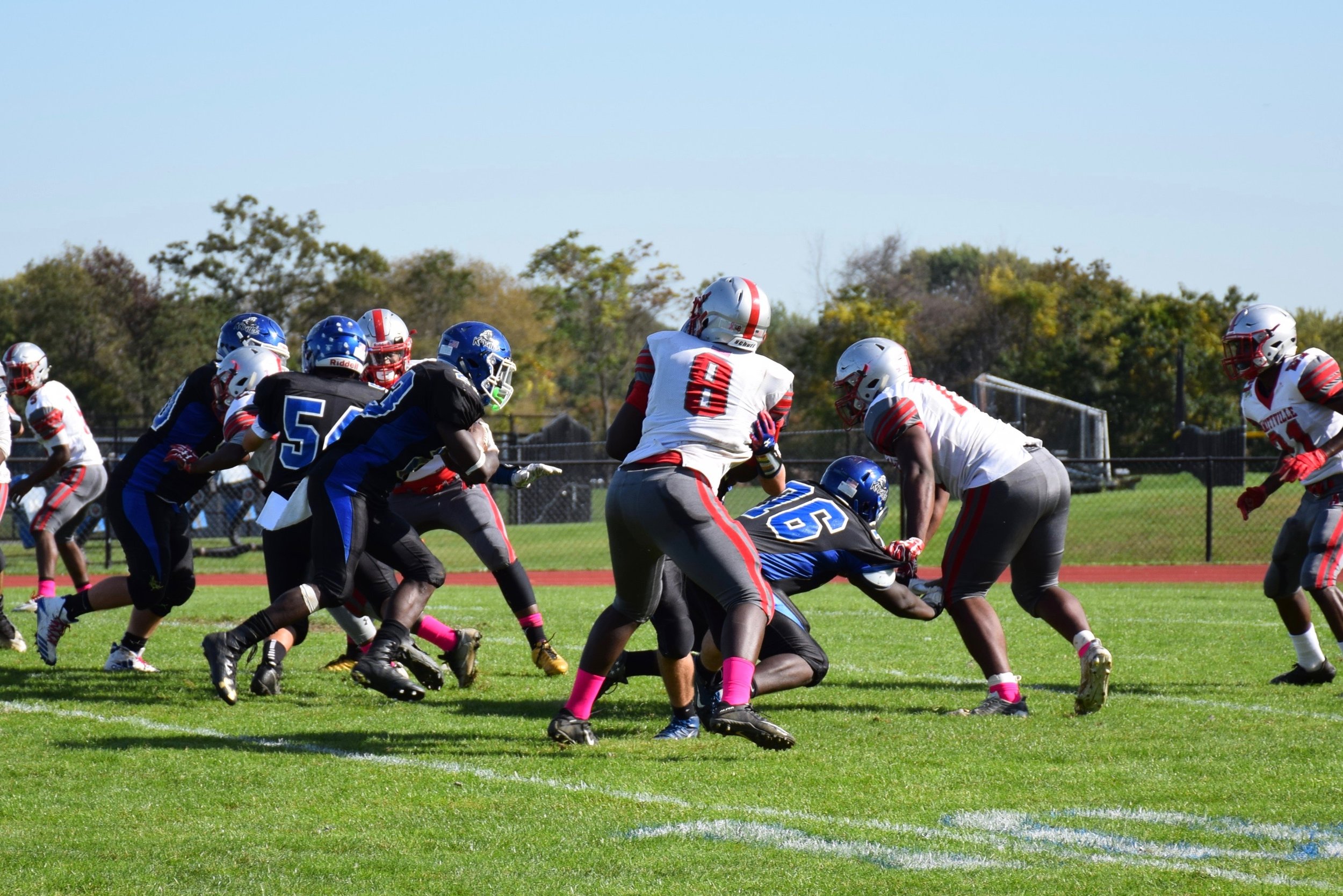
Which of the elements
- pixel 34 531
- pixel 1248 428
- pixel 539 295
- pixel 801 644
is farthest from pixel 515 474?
pixel 539 295

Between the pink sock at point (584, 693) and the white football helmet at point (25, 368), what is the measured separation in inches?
234

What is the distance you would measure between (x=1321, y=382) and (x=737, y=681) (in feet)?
12.2

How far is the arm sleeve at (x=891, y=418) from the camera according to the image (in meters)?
5.90

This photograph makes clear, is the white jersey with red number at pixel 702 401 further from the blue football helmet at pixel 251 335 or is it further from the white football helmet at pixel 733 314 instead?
the blue football helmet at pixel 251 335

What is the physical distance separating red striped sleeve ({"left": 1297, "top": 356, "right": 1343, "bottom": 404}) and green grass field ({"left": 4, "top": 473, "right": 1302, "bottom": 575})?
11274mm

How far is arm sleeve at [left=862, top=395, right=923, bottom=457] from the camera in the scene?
5.90 metres

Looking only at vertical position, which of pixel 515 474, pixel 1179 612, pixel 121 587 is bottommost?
pixel 1179 612

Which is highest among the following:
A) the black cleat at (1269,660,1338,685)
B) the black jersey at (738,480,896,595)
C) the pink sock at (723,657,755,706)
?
the black jersey at (738,480,896,595)

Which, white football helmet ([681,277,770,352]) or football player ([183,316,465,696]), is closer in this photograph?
white football helmet ([681,277,770,352])

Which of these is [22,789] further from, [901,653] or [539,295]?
[539,295]

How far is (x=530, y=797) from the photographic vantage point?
14.7ft

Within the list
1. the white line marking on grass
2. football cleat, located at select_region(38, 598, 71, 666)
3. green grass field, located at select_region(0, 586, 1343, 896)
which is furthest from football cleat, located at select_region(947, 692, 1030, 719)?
football cleat, located at select_region(38, 598, 71, 666)

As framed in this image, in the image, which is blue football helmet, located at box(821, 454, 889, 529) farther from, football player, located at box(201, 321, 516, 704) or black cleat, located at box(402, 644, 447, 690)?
black cleat, located at box(402, 644, 447, 690)

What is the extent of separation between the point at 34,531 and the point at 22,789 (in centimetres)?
603
